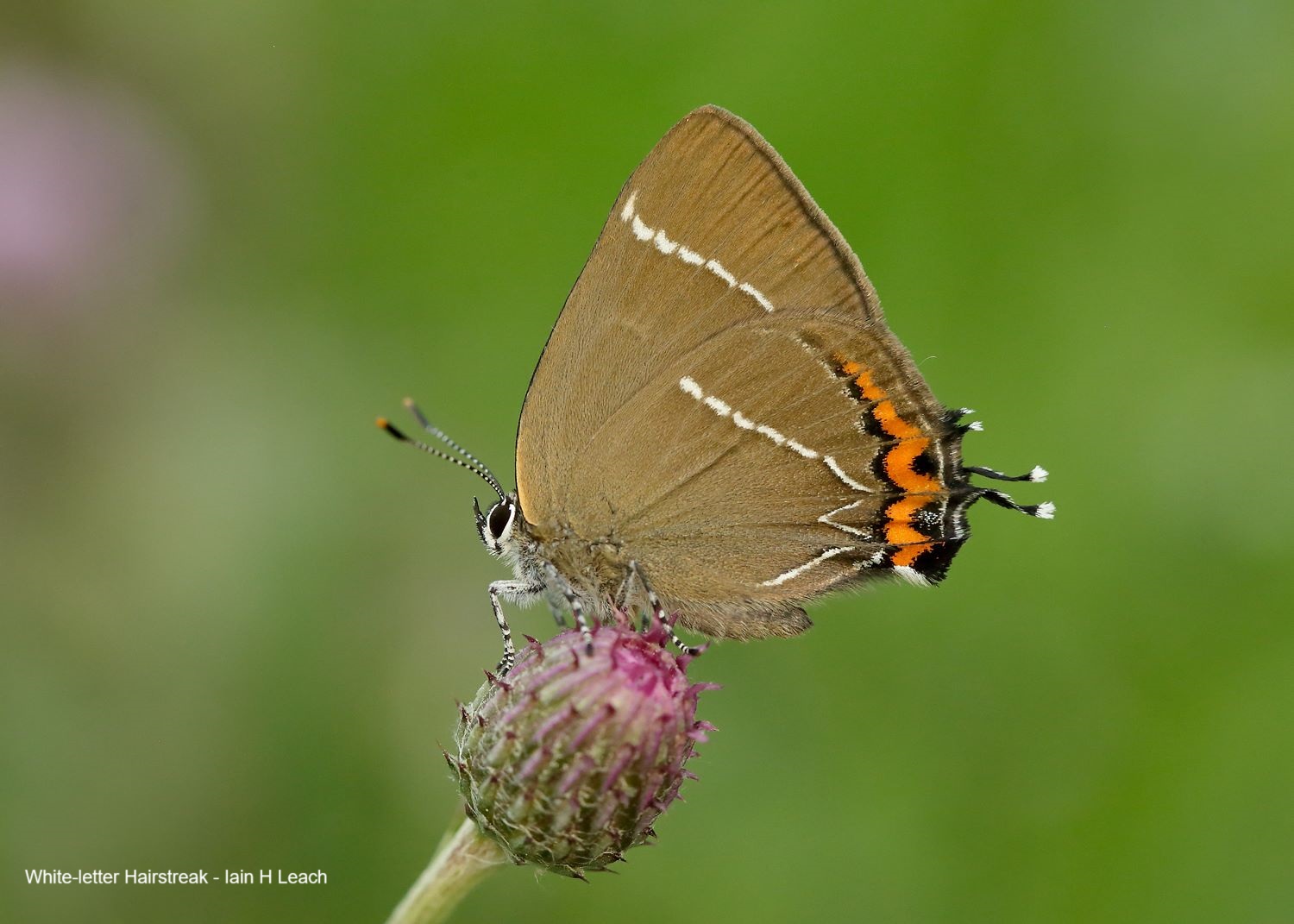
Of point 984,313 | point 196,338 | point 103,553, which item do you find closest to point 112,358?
point 196,338

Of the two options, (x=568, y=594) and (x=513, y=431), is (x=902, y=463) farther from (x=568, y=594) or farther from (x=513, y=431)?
(x=513, y=431)

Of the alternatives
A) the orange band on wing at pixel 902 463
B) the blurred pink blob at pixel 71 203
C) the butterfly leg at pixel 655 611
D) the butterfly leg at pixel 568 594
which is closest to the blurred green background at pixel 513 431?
the blurred pink blob at pixel 71 203

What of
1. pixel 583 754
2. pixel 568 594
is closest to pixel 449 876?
pixel 583 754

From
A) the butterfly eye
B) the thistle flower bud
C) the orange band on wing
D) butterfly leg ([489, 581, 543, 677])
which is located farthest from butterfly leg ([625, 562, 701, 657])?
the orange band on wing

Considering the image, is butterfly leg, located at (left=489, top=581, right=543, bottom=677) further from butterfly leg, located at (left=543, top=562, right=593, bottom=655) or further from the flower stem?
the flower stem

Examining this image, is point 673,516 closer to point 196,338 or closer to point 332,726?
point 332,726

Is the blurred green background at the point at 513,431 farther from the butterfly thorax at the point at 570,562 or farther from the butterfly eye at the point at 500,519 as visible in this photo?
the butterfly eye at the point at 500,519

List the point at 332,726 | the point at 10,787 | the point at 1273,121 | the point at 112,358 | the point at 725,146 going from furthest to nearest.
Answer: the point at 112,358
the point at 1273,121
the point at 332,726
the point at 10,787
the point at 725,146
